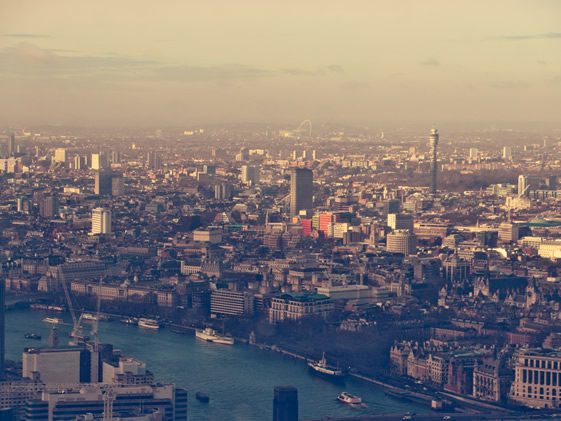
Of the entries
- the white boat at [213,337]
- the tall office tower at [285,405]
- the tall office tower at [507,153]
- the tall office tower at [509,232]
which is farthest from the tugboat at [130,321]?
the tall office tower at [507,153]

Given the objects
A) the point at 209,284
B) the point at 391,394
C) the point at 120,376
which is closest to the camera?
the point at 120,376

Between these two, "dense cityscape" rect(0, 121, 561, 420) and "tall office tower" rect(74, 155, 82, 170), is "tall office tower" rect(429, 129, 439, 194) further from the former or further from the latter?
"tall office tower" rect(74, 155, 82, 170)

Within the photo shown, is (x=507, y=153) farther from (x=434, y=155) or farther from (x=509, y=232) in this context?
(x=509, y=232)

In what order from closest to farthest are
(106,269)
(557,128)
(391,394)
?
1. (391,394)
2. (106,269)
3. (557,128)

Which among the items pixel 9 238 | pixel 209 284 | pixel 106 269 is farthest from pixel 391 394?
pixel 9 238

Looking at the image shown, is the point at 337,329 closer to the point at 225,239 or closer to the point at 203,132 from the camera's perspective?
the point at 225,239

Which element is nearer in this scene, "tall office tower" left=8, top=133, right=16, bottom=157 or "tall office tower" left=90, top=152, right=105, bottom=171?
"tall office tower" left=8, top=133, right=16, bottom=157

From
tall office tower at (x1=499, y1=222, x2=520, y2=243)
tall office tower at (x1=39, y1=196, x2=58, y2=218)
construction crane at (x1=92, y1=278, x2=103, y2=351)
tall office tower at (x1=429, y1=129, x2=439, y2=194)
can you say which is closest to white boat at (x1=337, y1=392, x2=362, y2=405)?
construction crane at (x1=92, y1=278, x2=103, y2=351)
